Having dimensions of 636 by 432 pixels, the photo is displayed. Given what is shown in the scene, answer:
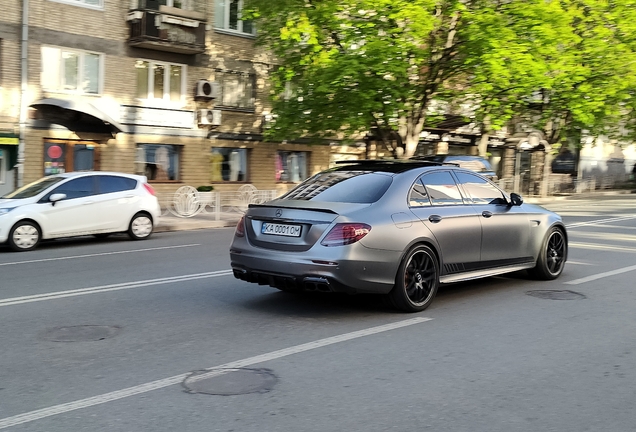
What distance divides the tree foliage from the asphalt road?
1321cm

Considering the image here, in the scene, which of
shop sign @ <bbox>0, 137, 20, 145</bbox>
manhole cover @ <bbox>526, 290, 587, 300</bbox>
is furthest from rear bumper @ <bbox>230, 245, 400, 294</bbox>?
shop sign @ <bbox>0, 137, 20, 145</bbox>

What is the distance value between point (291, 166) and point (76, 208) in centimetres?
1750

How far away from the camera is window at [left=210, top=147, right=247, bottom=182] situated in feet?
93.4

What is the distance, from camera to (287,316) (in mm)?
7289

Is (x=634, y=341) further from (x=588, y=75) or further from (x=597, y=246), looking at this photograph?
(x=588, y=75)

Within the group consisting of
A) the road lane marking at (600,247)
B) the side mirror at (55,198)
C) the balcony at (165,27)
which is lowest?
the road lane marking at (600,247)

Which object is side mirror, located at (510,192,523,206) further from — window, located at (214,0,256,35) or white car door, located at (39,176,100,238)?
window, located at (214,0,256,35)

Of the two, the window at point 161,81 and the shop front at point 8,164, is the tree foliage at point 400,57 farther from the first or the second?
the shop front at point 8,164

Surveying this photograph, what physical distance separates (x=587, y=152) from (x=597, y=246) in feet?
130

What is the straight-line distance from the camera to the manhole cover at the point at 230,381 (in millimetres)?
4892

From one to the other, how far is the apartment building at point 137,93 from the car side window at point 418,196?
16.3 meters

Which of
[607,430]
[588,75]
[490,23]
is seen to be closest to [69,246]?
[607,430]

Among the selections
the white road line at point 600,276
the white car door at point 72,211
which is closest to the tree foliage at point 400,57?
the white car door at point 72,211

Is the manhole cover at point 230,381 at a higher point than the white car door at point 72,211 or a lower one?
lower
